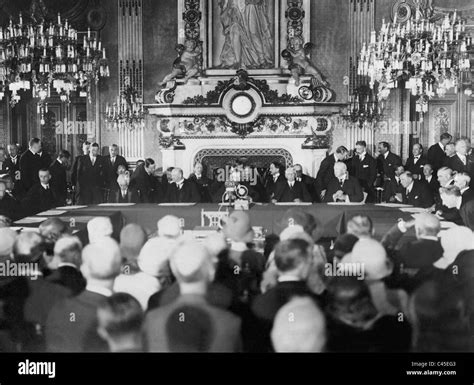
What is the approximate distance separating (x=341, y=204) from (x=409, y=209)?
24.8 inches

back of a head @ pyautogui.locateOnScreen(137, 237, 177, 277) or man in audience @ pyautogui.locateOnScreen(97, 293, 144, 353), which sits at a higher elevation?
back of a head @ pyautogui.locateOnScreen(137, 237, 177, 277)

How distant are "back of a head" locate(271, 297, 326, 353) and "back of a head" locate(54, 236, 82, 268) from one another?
4.00 feet

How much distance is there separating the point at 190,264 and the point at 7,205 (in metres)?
3.12

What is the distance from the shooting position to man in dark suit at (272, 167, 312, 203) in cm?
779

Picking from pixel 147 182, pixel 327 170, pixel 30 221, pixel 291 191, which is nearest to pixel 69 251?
pixel 30 221

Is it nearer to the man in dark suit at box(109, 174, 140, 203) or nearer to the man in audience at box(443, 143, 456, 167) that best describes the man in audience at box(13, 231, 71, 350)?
the man in dark suit at box(109, 174, 140, 203)

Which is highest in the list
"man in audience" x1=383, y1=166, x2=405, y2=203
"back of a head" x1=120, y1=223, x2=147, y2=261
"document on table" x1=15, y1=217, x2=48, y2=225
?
"man in audience" x1=383, y1=166, x2=405, y2=203

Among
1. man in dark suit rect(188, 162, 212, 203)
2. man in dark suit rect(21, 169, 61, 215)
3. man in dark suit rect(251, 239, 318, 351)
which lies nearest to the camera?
man in dark suit rect(251, 239, 318, 351)

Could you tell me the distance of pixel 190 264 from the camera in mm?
3930

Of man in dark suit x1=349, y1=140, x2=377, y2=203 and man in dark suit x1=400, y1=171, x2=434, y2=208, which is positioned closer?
man in dark suit x1=400, y1=171, x2=434, y2=208

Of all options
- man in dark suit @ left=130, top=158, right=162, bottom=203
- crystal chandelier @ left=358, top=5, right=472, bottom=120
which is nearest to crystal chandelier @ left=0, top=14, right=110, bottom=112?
man in dark suit @ left=130, top=158, right=162, bottom=203

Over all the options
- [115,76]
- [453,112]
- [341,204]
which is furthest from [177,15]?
[341,204]

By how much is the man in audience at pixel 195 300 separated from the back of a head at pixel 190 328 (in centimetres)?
1

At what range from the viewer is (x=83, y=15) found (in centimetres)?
1080
